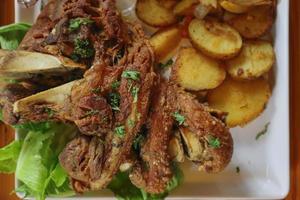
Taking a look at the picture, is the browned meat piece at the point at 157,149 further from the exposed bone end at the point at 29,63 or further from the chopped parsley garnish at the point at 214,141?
the exposed bone end at the point at 29,63

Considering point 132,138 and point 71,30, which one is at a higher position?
point 71,30

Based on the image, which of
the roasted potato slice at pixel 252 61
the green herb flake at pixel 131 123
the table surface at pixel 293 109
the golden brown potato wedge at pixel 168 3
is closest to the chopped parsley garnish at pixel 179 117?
the green herb flake at pixel 131 123

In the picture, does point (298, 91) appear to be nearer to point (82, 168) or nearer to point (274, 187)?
point (274, 187)

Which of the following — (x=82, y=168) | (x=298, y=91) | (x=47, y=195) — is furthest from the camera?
(x=298, y=91)

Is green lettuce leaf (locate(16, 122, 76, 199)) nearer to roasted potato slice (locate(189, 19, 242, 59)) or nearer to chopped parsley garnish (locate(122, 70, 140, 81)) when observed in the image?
chopped parsley garnish (locate(122, 70, 140, 81))

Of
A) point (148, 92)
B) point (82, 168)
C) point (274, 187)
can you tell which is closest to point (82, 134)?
point (82, 168)

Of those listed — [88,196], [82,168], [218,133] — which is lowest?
[88,196]

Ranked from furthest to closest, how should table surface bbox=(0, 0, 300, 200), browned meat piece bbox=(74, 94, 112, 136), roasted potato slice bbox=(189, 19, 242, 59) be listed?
table surface bbox=(0, 0, 300, 200)
roasted potato slice bbox=(189, 19, 242, 59)
browned meat piece bbox=(74, 94, 112, 136)

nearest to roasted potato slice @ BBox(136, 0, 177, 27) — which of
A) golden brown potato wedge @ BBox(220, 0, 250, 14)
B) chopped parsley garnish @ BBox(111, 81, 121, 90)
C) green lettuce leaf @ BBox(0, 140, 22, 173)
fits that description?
golden brown potato wedge @ BBox(220, 0, 250, 14)
